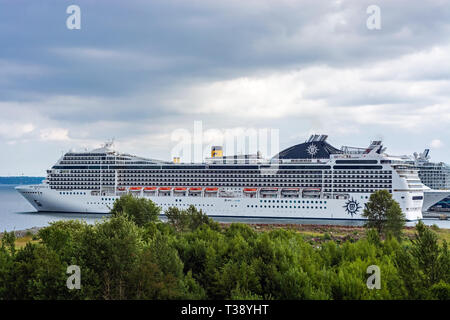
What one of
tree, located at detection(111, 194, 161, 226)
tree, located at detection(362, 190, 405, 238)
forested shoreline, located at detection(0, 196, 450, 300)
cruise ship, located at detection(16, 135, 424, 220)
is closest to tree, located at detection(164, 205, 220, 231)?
tree, located at detection(111, 194, 161, 226)

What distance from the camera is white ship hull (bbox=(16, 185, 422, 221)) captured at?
261 feet

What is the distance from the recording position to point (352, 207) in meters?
80.2

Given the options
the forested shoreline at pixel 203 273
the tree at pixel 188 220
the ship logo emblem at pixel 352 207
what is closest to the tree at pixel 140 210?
the tree at pixel 188 220

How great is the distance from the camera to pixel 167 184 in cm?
9081

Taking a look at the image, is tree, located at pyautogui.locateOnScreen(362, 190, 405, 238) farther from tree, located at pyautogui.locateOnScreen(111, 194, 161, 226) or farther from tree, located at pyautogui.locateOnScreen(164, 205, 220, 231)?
tree, located at pyautogui.locateOnScreen(111, 194, 161, 226)

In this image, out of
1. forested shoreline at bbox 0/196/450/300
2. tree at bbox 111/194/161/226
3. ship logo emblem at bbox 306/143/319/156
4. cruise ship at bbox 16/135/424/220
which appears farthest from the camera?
ship logo emblem at bbox 306/143/319/156

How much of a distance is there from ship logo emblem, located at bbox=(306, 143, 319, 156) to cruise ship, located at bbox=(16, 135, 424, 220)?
0.14m

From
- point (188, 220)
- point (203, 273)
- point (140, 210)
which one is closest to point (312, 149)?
point (188, 220)
